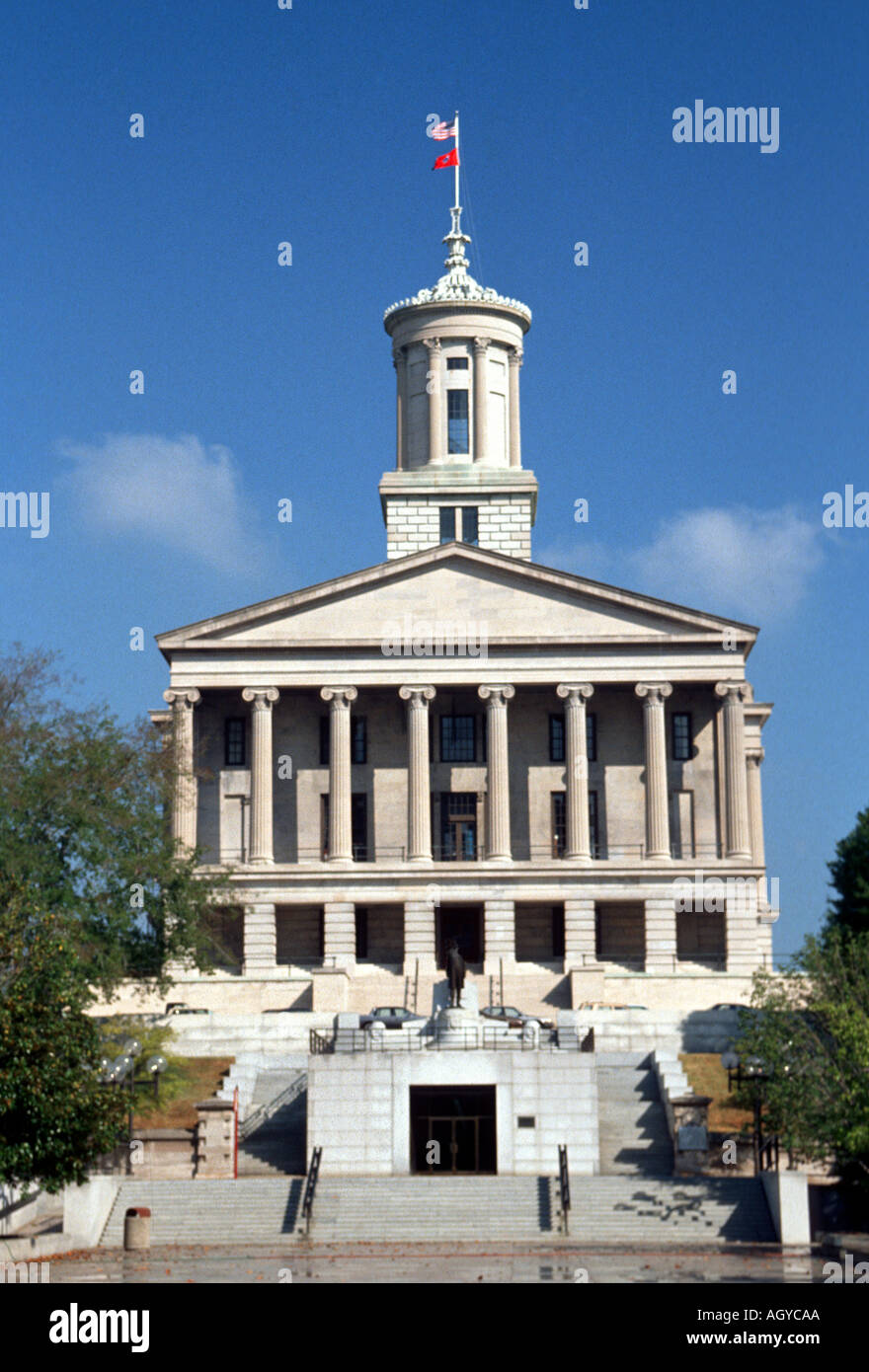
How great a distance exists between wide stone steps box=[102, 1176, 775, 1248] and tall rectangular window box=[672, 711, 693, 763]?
35.5 m

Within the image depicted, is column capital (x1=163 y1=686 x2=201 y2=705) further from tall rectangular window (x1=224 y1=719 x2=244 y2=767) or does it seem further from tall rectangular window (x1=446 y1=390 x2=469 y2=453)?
tall rectangular window (x1=446 y1=390 x2=469 y2=453)

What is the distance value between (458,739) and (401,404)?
1854cm

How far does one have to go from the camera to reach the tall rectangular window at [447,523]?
294 ft

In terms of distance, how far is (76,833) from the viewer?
61781 mm

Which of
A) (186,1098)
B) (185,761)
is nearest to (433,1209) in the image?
(186,1098)

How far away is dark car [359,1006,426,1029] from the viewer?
5797cm

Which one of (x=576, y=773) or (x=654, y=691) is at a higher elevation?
(x=654, y=691)

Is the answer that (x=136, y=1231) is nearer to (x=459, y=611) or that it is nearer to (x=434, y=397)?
(x=459, y=611)

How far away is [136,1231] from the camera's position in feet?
143

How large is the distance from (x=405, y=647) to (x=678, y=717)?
12077 millimetres

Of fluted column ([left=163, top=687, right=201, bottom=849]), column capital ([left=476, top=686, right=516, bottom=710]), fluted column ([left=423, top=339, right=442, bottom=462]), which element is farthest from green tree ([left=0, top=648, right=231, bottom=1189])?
fluted column ([left=423, top=339, right=442, bottom=462])

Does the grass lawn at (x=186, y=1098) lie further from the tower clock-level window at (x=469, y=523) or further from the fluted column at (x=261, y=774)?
the tower clock-level window at (x=469, y=523)
